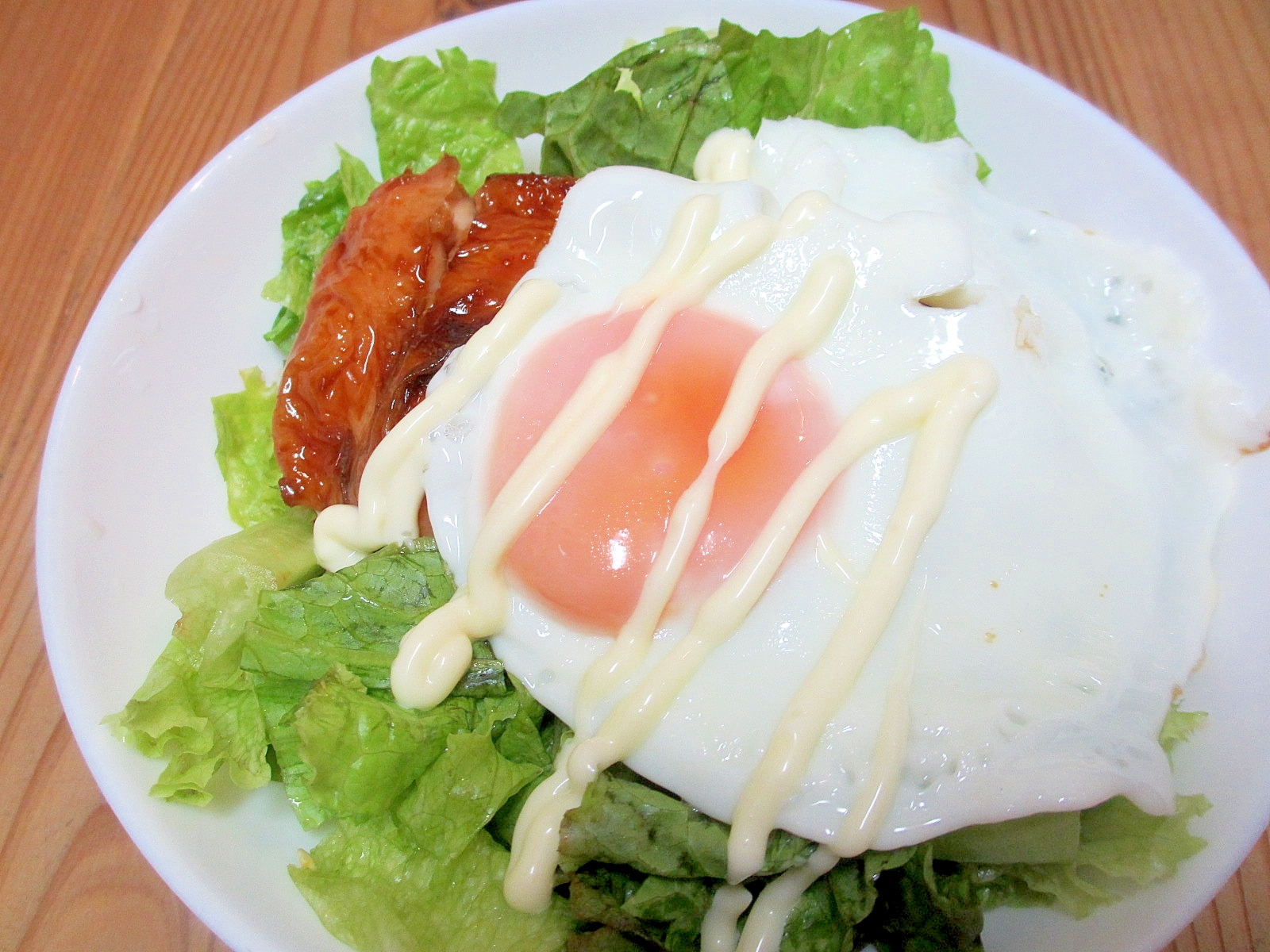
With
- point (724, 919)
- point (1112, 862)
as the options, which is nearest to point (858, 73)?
point (1112, 862)

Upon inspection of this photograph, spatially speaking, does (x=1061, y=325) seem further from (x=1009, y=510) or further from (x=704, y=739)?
(x=704, y=739)

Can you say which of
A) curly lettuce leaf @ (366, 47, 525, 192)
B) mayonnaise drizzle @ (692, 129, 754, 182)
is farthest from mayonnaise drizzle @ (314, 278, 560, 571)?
curly lettuce leaf @ (366, 47, 525, 192)

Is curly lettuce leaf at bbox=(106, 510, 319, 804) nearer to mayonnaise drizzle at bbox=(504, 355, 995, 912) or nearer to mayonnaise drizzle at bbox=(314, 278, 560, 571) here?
mayonnaise drizzle at bbox=(314, 278, 560, 571)

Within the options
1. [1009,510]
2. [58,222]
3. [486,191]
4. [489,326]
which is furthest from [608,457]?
[58,222]

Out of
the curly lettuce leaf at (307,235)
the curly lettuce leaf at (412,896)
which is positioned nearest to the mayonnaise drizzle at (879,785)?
the curly lettuce leaf at (412,896)

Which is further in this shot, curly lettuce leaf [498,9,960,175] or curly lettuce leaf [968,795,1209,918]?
curly lettuce leaf [498,9,960,175]

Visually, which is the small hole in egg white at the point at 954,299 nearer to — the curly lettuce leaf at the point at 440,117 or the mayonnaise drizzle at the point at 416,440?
the mayonnaise drizzle at the point at 416,440

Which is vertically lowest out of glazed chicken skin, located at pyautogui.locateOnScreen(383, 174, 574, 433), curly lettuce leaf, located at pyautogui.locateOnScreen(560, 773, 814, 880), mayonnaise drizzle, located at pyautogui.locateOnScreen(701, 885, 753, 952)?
mayonnaise drizzle, located at pyautogui.locateOnScreen(701, 885, 753, 952)
